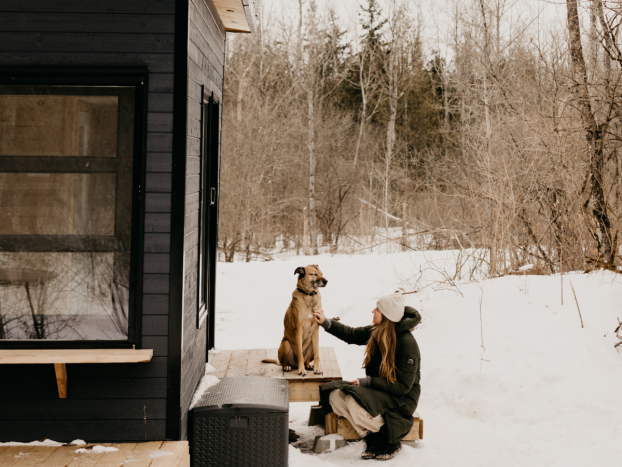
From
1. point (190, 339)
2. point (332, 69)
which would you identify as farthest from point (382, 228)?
point (190, 339)

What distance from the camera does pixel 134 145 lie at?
3.37m

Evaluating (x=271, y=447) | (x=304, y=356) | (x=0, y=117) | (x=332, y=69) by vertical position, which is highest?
(x=332, y=69)

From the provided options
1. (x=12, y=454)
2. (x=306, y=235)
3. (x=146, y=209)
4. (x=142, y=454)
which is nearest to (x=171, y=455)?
(x=142, y=454)

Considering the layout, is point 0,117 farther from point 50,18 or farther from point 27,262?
point 27,262

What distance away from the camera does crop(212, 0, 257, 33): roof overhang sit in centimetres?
496

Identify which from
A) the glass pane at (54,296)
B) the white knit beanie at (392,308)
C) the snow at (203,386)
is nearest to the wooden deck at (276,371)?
the snow at (203,386)

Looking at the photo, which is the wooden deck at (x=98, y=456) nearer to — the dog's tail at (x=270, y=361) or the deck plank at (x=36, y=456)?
the deck plank at (x=36, y=456)

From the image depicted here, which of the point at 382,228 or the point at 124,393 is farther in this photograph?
the point at 382,228

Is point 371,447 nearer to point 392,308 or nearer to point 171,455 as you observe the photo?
point 392,308

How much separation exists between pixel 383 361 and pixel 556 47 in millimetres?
7498

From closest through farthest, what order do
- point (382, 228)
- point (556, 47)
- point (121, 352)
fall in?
point (121, 352)
point (556, 47)
point (382, 228)

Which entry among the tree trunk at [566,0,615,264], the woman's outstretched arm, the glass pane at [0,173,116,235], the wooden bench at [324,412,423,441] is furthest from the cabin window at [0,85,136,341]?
the tree trunk at [566,0,615,264]

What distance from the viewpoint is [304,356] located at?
501 cm

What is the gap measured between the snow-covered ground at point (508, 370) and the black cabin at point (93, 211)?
5.22ft
